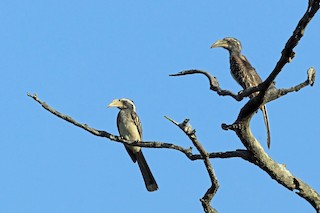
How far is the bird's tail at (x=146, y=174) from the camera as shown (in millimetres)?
9133

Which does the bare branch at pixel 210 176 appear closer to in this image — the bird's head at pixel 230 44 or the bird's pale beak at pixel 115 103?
the bird's head at pixel 230 44

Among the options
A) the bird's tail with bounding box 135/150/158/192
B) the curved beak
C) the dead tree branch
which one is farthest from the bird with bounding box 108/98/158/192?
the dead tree branch

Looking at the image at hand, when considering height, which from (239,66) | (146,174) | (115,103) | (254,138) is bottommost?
(254,138)

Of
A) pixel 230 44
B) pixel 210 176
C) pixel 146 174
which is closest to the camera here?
pixel 210 176

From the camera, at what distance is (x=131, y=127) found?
32.0 feet

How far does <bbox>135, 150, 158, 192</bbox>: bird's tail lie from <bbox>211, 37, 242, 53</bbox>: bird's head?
1.88m

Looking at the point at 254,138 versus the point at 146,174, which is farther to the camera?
the point at 146,174

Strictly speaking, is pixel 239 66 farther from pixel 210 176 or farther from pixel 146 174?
pixel 210 176

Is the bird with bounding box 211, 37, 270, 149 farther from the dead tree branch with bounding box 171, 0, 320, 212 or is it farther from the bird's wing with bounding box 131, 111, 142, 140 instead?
the dead tree branch with bounding box 171, 0, 320, 212

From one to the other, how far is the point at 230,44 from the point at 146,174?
2080mm

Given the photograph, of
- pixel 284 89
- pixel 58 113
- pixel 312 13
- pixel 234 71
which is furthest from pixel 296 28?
pixel 234 71

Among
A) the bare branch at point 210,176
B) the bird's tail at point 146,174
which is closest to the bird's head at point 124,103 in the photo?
the bird's tail at point 146,174

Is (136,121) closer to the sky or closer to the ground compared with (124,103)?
closer to the ground

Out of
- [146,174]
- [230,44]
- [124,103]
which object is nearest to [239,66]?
[230,44]
